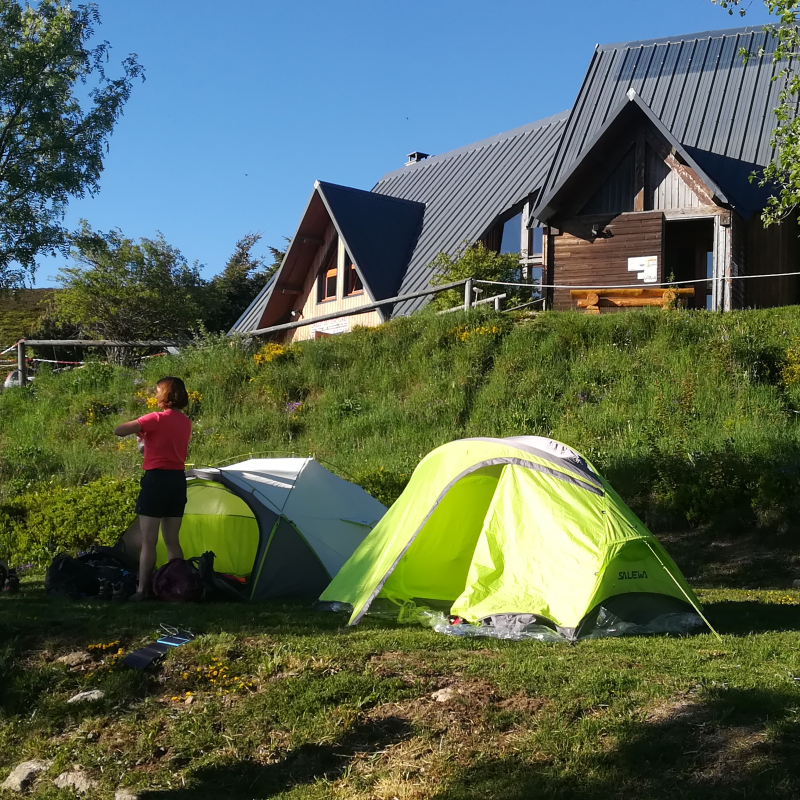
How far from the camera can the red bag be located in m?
7.96

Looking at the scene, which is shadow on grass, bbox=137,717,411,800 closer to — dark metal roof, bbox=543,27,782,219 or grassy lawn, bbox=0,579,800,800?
grassy lawn, bbox=0,579,800,800

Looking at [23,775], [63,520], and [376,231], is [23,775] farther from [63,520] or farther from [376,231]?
[376,231]

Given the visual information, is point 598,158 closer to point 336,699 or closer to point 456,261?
point 456,261

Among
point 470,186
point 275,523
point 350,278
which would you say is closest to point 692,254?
point 470,186

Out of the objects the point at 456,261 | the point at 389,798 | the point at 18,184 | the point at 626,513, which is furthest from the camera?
the point at 456,261

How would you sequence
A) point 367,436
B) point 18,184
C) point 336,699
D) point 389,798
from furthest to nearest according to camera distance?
point 367,436 < point 18,184 < point 336,699 < point 389,798

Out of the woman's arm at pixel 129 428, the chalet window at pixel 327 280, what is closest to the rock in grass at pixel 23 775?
the woman's arm at pixel 129 428

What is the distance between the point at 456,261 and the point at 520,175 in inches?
168

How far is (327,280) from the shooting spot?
2667 centimetres

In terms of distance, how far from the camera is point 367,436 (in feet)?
50.4

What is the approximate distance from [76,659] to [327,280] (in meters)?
21.1

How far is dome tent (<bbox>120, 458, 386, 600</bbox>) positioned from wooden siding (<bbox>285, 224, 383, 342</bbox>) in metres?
13.9

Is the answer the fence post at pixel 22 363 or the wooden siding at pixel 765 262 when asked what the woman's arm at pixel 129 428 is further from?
the fence post at pixel 22 363

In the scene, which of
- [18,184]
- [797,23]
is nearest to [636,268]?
[797,23]
